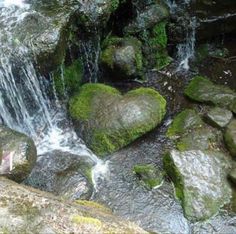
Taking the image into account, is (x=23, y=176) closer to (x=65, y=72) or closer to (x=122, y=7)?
(x=65, y=72)

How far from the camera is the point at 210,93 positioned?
282 inches

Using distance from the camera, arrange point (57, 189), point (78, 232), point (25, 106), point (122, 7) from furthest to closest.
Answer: point (122, 7) → point (25, 106) → point (57, 189) → point (78, 232)

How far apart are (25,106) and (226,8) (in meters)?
4.26

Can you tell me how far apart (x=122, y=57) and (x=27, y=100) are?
1.83 meters

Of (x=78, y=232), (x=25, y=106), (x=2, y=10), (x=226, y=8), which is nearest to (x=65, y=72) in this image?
(x=25, y=106)

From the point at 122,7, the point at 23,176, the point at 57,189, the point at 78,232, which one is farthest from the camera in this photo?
the point at 122,7

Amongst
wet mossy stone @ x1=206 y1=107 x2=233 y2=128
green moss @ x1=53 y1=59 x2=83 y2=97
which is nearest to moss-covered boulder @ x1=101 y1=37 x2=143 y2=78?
green moss @ x1=53 y1=59 x2=83 y2=97

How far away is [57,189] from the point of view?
5.70m

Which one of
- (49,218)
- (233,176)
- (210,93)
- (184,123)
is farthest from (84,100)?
(49,218)

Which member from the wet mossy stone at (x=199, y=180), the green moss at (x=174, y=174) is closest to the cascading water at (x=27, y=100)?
the green moss at (x=174, y=174)

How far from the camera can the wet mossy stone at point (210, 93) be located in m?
6.93

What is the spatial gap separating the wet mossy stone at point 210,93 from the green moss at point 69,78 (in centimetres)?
187

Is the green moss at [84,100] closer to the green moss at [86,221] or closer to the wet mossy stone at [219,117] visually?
the wet mossy stone at [219,117]

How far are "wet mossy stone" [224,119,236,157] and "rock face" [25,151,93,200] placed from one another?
2.01m
